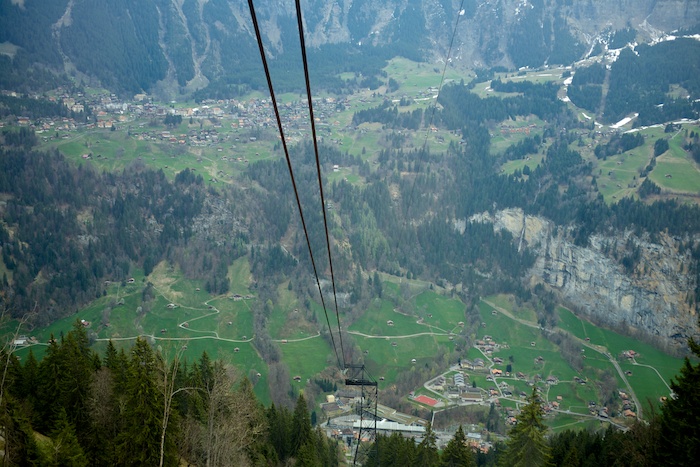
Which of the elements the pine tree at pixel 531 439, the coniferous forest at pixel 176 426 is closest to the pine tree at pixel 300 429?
the coniferous forest at pixel 176 426

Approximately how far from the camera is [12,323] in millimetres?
76062

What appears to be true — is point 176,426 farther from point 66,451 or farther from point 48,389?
point 48,389

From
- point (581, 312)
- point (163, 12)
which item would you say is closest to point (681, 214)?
point (581, 312)

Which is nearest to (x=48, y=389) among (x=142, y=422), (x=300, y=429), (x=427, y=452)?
(x=142, y=422)

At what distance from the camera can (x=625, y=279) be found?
93.6 m

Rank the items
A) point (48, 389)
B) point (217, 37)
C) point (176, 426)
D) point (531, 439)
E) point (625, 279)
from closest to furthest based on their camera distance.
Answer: point (176, 426)
point (531, 439)
point (48, 389)
point (625, 279)
point (217, 37)

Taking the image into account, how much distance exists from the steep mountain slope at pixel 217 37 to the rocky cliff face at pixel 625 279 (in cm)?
9030

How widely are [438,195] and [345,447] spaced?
71.8 metres

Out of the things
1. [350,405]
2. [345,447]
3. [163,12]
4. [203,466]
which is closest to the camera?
[203,466]

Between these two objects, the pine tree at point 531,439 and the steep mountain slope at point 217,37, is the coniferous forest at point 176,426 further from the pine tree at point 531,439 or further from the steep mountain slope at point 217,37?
the steep mountain slope at point 217,37

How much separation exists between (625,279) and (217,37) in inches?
5538

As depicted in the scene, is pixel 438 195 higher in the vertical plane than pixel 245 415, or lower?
lower

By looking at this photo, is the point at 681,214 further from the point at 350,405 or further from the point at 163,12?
the point at 163,12

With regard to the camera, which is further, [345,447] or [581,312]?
[581,312]
